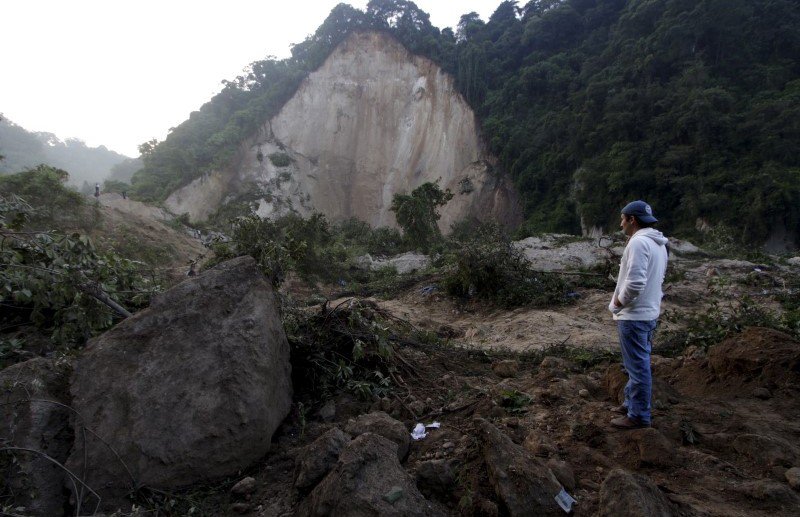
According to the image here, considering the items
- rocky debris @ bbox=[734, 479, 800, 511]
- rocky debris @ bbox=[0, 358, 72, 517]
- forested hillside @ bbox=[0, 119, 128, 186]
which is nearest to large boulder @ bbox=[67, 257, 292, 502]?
rocky debris @ bbox=[0, 358, 72, 517]

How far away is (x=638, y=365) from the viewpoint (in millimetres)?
2531

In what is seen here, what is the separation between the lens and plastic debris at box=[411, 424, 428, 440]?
247 cm

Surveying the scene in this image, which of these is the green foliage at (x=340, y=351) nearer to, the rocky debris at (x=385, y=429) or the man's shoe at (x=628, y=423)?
the rocky debris at (x=385, y=429)

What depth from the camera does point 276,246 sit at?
11.5 ft

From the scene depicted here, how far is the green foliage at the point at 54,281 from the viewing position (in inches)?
115

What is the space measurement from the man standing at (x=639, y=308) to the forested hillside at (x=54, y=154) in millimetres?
40339

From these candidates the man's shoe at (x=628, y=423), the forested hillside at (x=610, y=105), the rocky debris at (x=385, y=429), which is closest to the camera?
the rocky debris at (x=385, y=429)

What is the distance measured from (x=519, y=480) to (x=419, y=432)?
2.58 feet

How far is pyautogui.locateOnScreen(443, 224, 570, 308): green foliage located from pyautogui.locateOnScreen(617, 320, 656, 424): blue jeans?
4539mm

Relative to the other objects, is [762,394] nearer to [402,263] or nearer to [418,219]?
[402,263]

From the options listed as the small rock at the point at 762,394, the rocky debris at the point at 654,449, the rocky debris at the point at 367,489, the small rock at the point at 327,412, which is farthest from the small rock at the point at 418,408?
the small rock at the point at 762,394

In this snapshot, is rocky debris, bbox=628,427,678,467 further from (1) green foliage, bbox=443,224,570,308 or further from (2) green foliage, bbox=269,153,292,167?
(2) green foliage, bbox=269,153,292,167

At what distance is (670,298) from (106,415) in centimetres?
756

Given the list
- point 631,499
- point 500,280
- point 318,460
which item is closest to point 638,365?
point 631,499
